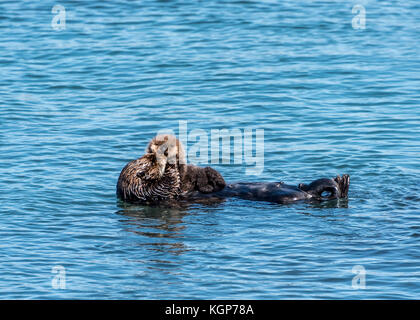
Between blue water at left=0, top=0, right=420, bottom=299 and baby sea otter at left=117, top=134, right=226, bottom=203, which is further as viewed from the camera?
baby sea otter at left=117, top=134, right=226, bottom=203

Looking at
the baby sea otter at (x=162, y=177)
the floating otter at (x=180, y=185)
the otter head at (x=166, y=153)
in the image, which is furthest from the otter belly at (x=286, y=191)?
the otter head at (x=166, y=153)

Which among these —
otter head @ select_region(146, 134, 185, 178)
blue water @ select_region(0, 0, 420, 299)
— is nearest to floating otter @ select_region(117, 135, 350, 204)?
otter head @ select_region(146, 134, 185, 178)

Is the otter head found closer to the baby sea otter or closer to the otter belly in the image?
the baby sea otter

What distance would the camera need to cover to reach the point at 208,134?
36.5 ft

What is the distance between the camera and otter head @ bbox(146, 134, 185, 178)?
8273 mm

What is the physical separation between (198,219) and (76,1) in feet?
41.5

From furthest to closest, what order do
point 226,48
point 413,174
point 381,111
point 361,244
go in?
point 226,48 < point 381,111 < point 413,174 < point 361,244

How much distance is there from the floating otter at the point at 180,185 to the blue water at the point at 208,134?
0.13m

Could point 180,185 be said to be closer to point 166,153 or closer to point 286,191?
point 166,153

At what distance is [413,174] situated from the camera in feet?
30.6

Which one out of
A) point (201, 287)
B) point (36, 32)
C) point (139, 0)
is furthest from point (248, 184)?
point (139, 0)

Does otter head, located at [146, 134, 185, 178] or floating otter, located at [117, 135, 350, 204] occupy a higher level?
otter head, located at [146, 134, 185, 178]
